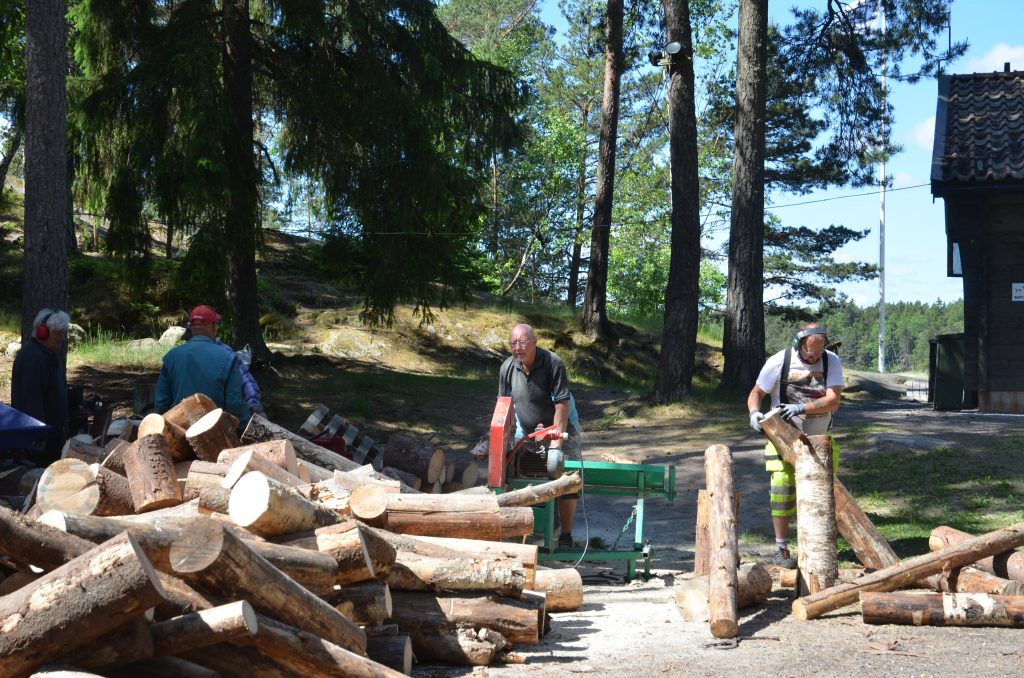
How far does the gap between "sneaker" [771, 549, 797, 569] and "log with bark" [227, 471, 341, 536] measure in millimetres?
3833

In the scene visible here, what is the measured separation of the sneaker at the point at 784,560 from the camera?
310 inches

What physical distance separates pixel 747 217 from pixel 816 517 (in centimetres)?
1145

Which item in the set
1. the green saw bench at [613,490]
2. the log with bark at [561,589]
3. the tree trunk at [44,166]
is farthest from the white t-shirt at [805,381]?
the tree trunk at [44,166]

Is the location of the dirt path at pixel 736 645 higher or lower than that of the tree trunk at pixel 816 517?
lower

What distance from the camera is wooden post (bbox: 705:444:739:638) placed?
6180 mm

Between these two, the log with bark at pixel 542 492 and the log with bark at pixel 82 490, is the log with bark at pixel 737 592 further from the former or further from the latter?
the log with bark at pixel 82 490

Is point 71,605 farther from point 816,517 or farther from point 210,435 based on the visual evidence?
point 816,517

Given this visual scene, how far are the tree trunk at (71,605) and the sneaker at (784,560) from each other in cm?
512

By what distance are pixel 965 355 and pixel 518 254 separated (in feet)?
102

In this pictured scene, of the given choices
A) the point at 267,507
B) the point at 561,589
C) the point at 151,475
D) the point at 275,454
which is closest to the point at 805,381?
the point at 561,589

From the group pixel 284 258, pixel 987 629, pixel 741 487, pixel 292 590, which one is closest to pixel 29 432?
pixel 292 590

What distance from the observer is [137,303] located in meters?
21.4

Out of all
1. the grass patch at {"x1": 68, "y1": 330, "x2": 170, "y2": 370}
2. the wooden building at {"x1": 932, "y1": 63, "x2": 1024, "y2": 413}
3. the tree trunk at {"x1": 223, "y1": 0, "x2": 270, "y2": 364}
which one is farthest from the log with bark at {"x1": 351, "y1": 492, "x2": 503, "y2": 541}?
the wooden building at {"x1": 932, "y1": 63, "x2": 1024, "y2": 413}

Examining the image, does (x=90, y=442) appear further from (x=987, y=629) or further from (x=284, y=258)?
(x=284, y=258)
